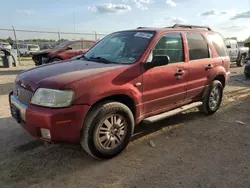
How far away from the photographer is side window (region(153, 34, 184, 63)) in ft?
12.9

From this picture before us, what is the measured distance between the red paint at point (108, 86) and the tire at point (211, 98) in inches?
15.2

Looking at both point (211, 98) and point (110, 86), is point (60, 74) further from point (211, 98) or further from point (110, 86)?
point (211, 98)

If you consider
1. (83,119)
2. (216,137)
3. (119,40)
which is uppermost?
(119,40)

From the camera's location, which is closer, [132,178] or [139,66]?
[132,178]

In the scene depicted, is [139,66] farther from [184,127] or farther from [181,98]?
[184,127]

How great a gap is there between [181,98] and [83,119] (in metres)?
2.14

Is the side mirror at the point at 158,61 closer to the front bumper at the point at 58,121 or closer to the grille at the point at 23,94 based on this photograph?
Answer: the front bumper at the point at 58,121

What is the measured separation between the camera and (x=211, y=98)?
5.20 m

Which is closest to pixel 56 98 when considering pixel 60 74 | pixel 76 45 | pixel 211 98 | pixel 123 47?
pixel 60 74

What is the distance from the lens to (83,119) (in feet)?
9.78

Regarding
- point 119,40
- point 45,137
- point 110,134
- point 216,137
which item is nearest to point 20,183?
point 45,137

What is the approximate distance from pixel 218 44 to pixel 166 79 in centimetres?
215

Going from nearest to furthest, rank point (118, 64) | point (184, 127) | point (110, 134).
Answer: point (110, 134), point (118, 64), point (184, 127)

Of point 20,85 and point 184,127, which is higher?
point 20,85
